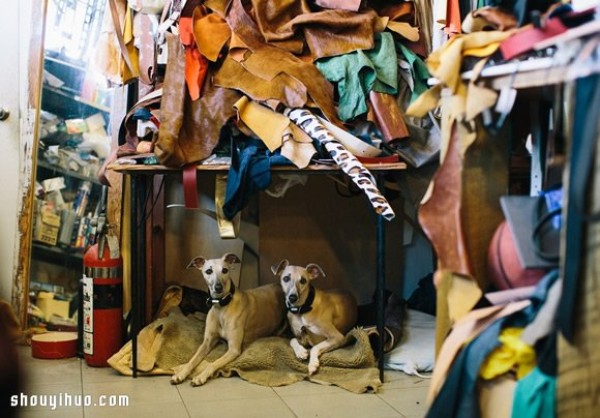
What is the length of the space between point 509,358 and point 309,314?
5.89 feet

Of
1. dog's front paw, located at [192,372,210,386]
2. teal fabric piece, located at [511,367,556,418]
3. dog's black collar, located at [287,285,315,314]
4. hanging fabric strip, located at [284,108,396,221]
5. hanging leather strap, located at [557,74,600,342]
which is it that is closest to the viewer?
hanging leather strap, located at [557,74,600,342]

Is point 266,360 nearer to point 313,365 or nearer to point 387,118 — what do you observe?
point 313,365

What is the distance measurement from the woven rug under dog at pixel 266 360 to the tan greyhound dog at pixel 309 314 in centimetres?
6

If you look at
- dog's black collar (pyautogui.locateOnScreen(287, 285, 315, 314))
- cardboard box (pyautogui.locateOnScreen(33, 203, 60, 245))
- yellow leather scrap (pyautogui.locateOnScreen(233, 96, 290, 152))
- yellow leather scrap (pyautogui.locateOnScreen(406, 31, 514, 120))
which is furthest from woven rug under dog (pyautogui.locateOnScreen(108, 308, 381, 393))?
yellow leather scrap (pyautogui.locateOnScreen(406, 31, 514, 120))

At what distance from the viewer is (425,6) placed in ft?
12.2

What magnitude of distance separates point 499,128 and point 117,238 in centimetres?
223

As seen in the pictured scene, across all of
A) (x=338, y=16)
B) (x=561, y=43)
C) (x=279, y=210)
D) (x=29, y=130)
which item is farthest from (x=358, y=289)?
(x=561, y=43)

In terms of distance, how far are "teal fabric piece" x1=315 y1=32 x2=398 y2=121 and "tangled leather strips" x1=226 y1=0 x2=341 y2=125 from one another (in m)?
0.05

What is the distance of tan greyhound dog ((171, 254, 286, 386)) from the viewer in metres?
3.56

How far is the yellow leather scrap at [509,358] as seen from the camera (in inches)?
76.8

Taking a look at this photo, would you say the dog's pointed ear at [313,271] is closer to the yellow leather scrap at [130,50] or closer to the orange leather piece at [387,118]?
the orange leather piece at [387,118]

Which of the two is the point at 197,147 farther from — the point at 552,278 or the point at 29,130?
the point at 552,278

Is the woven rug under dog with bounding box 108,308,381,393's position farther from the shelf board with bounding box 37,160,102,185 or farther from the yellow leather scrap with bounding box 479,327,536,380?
the yellow leather scrap with bounding box 479,327,536,380

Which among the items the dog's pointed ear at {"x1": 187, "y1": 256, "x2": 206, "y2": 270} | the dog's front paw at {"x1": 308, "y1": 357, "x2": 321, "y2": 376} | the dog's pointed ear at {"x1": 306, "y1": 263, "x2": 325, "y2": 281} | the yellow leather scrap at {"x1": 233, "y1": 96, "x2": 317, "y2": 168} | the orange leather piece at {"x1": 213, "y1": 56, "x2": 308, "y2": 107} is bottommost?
the dog's front paw at {"x1": 308, "y1": 357, "x2": 321, "y2": 376}
